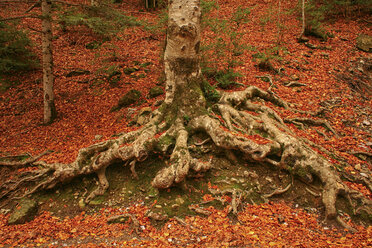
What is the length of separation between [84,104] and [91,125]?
1.95 meters

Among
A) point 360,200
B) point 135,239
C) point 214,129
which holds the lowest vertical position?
point 135,239

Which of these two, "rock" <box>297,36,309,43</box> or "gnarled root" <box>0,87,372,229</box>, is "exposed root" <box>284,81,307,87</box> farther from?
"rock" <box>297,36,309,43</box>

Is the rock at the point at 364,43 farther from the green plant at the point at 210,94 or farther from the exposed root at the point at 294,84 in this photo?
the green plant at the point at 210,94

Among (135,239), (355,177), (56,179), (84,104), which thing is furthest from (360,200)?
(84,104)

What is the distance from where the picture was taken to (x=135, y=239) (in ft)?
11.7

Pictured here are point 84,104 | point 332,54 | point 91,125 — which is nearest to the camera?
point 91,125

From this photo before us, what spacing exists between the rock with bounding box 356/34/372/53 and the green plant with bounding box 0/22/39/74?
1668 cm

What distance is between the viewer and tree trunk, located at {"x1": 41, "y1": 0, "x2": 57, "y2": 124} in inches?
271

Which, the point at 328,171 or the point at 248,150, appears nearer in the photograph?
the point at 328,171

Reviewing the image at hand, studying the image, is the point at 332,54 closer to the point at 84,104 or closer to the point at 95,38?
the point at 84,104

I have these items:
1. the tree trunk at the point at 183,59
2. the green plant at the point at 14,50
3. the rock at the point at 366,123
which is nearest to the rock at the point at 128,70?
the green plant at the point at 14,50

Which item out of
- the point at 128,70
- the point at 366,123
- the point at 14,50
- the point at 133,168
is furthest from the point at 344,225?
the point at 14,50

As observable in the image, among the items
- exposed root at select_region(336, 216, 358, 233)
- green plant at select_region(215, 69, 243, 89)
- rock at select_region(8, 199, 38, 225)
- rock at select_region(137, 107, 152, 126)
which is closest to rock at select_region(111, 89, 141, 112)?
rock at select_region(137, 107, 152, 126)

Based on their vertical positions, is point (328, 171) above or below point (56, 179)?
above
